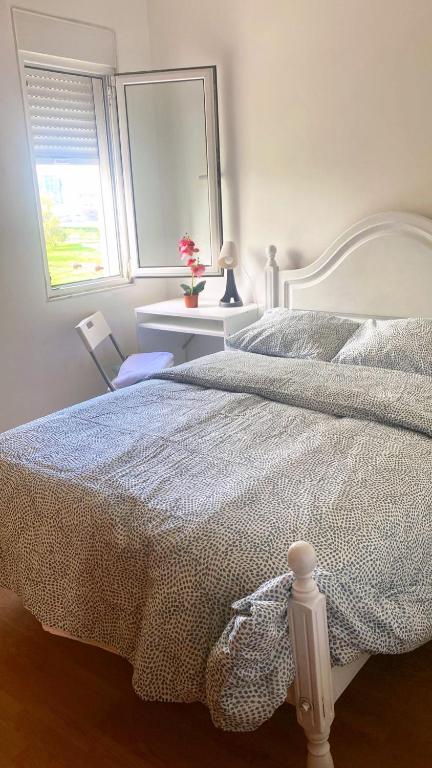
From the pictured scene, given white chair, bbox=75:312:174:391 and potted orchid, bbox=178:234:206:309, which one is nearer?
white chair, bbox=75:312:174:391

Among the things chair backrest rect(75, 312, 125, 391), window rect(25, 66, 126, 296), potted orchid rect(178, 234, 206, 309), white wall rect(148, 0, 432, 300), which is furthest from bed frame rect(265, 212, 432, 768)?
window rect(25, 66, 126, 296)

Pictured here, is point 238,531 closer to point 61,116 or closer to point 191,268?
point 191,268

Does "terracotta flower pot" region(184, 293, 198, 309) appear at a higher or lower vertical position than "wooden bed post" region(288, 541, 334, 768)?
higher

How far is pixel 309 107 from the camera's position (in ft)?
9.91

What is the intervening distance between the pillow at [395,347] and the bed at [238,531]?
114mm

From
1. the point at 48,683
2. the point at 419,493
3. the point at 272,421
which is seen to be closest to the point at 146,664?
the point at 48,683

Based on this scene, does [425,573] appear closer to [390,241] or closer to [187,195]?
[390,241]

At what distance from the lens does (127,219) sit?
354cm

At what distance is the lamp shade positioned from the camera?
3332mm

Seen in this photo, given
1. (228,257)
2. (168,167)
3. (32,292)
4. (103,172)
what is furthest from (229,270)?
(32,292)

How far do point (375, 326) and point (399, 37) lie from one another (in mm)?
1261

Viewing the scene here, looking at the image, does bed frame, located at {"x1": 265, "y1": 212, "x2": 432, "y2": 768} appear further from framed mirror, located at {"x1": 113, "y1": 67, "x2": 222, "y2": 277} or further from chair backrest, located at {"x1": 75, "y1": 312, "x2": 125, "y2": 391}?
chair backrest, located at {"x1": 75, "y1": 312, "x2": 125, "y2": 391}

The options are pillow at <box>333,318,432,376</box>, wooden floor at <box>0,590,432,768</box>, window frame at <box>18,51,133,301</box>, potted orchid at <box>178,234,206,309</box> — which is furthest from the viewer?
potted orchid at <box>178,234,206,309</box>

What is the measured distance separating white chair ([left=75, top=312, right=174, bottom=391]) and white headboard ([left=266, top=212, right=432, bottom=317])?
0.81 meters
